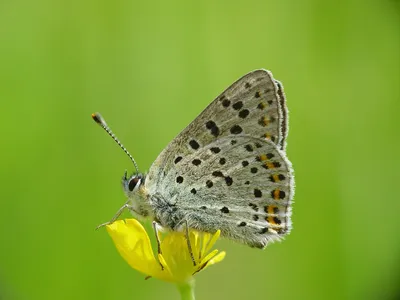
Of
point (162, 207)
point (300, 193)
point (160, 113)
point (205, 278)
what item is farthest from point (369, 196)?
point (162, 207)

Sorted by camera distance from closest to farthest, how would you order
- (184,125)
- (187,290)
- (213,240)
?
1. (187,290)
2. (213,240)
3. (184,125)

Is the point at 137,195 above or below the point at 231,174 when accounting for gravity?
above

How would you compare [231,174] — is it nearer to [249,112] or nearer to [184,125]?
[249,112]

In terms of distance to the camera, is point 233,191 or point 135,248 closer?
point 135,248

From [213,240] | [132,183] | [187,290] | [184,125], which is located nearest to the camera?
[187,290]

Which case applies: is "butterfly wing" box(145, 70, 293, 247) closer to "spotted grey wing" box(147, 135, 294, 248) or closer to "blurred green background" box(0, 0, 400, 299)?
"spotted grey wing" box(147, 135, 294, 248)

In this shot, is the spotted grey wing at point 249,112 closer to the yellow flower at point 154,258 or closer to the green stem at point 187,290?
the yellow flower at point 154,258

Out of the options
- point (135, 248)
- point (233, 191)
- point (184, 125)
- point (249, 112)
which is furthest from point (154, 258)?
point (184, 125)
